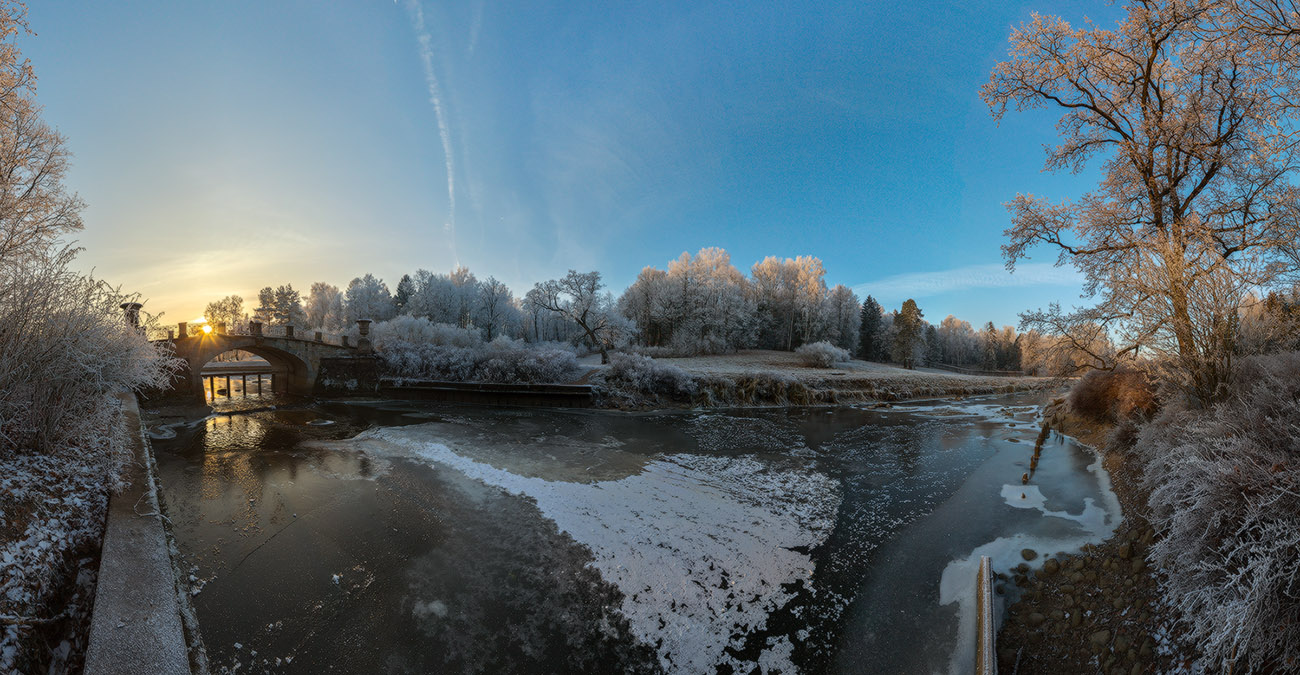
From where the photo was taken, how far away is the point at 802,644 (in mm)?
4723

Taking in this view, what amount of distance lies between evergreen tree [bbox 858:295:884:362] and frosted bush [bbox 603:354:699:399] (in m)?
42.9

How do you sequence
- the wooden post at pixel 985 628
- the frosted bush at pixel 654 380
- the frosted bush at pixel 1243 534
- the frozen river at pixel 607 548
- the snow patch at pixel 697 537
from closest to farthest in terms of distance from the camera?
the frosted bush at pixel 1243 534 → the wooden post at pixel 985 628 → the frozen river at pixel 607 548 → the snow patch at pixel 697 537 → the frosted bush at pixel 654 380

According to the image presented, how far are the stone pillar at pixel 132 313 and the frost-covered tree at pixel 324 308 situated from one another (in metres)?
54.6

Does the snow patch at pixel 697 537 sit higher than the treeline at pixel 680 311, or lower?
lower

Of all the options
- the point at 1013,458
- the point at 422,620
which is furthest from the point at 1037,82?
the point at 422,620

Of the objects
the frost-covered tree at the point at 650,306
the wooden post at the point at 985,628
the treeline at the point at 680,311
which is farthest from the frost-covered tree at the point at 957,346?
the wooden post at the point at 985,628

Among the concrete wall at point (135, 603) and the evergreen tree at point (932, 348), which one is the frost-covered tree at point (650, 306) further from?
the concrete wall at point (135, 603)

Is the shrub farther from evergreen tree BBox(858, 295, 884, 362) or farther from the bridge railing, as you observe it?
evergreen tree BBox(858, 295, 884, 362)

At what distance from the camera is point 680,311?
167ft

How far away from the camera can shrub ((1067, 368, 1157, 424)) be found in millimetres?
9095

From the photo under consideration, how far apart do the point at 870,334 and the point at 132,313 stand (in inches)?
2514

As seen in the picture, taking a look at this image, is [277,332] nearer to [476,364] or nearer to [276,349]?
[276,349]

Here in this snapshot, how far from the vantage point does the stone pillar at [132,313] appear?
28.0 ft

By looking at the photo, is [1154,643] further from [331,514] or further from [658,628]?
[331,514]
